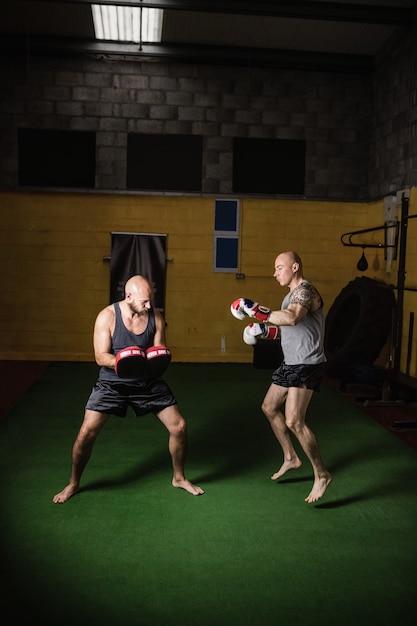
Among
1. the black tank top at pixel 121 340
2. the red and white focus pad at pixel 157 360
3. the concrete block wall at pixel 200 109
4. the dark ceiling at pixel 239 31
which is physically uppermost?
the dark ceiling at pixel 239 31

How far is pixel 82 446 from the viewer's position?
3691 mm

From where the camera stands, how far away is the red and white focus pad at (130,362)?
11.5ft

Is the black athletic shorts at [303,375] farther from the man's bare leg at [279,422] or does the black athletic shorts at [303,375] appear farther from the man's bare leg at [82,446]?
the man's bare leg at [82,446]

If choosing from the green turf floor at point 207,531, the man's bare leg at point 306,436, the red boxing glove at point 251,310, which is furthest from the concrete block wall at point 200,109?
the man's bare leg at point 306,436

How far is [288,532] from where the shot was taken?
338 centimetres

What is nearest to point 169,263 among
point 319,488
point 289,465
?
point 289,465

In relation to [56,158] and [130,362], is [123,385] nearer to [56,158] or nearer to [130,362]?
[130,362]

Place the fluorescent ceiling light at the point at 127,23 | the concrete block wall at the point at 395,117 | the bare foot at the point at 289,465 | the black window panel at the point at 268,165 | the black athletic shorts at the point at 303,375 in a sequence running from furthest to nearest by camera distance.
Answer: the black window panel at the point at 268,165 → the fluorescent ceiling light at the point at 127,23 → the concrete block wall at the point at 395,117 → the bare foot at the point at 289,465 → the black athletic shorts at the point at 303,375

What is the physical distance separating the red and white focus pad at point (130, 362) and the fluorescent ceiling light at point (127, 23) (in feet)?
18.0

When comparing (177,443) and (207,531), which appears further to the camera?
(177,443)

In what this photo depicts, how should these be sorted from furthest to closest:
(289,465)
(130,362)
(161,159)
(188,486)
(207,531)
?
(161,159)
(289,465)
(188,486)
(130,362)
(207,531)

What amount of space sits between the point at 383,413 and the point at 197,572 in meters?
3.68

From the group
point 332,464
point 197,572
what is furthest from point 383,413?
point 197,572

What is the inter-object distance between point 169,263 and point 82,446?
17.8 feet
